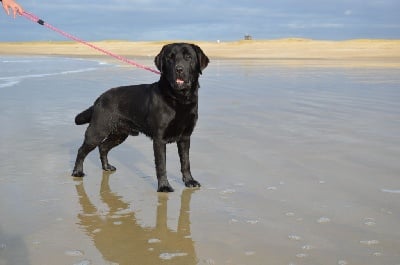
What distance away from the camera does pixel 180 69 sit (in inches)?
176

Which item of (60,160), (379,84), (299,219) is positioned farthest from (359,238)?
(379,84)

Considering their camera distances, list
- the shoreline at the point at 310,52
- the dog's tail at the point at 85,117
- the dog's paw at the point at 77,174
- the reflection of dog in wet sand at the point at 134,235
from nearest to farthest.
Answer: the reflection of dog in wet sand at the point at 134,235 → the dog's paw at the point at 77,174 → the dog's tail at the point at 85,117 → the shoreline at the point at 310,52

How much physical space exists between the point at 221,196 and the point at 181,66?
116 cm

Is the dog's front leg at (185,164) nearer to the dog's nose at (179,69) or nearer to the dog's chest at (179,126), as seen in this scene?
the dog's chest at (179,126)

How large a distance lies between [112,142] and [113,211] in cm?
164

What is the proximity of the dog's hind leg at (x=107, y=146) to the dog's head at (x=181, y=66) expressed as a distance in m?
1.12

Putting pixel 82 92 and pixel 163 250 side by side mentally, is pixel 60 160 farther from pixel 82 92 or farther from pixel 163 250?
pixel 82 92

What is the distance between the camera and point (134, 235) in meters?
3.43

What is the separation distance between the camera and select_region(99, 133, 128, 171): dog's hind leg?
17.5ft

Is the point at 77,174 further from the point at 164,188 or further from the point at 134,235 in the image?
the point at 134,235

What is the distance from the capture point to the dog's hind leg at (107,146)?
17.5 feet

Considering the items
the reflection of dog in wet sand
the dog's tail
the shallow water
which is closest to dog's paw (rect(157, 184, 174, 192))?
the shallow water

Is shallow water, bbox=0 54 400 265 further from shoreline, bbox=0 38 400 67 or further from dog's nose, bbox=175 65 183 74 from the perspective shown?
shoreline, bbox=0 38 400 67

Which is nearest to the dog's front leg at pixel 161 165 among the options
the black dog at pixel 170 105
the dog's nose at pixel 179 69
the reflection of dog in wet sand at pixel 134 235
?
the black dog at pixel 170 105
